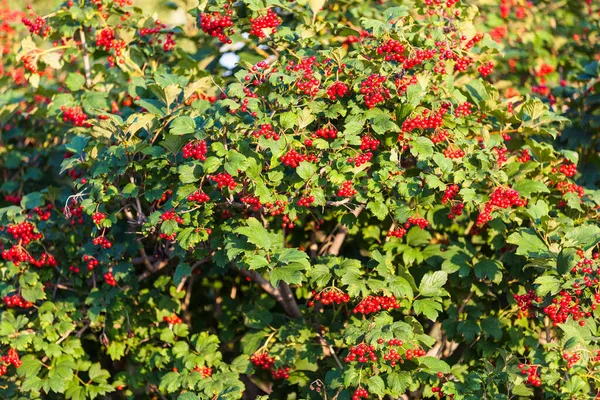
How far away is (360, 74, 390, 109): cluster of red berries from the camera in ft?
14.5

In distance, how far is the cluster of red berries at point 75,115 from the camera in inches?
224

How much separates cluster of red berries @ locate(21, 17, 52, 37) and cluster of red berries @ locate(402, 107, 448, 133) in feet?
10.1

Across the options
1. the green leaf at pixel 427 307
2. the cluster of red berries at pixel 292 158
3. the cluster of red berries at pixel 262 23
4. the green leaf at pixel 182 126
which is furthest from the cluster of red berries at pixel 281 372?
the cluster of red berries at pixel 262 23

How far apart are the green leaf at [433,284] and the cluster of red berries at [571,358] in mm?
839

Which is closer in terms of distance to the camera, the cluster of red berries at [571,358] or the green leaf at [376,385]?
the cluster of red berries at [571,358]

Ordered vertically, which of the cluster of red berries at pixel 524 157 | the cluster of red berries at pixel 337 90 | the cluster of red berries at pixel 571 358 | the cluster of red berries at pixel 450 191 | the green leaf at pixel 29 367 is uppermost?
the cluster of red berries at pixel 337 90

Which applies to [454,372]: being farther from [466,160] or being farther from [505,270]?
[466,160]

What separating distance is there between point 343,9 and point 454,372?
10.7ft

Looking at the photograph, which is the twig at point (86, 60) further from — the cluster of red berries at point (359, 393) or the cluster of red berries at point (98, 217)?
the cluster of red berries at point (359, 393)

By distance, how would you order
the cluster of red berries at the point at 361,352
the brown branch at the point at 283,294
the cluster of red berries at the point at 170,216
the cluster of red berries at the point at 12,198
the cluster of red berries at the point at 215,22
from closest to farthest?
1. the cluster of red berries at the point at 361,352
2. the cluster of red berries at the point at 170,216
3. the cluster of red berries at the point at 215,22
4. the brown branch at the point at 283,294
5. the cluster of red berries at the point at 12,198

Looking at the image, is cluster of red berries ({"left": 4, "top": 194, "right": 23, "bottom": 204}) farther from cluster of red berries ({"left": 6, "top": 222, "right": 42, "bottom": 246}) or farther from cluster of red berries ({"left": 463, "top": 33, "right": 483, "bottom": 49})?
cluster of red berries ({"left": 463, "top": 33, "right": 483, "bottom": 49})

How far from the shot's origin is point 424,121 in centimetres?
451

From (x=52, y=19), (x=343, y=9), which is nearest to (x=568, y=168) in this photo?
(x=343, y=9)

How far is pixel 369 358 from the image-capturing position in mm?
4395
